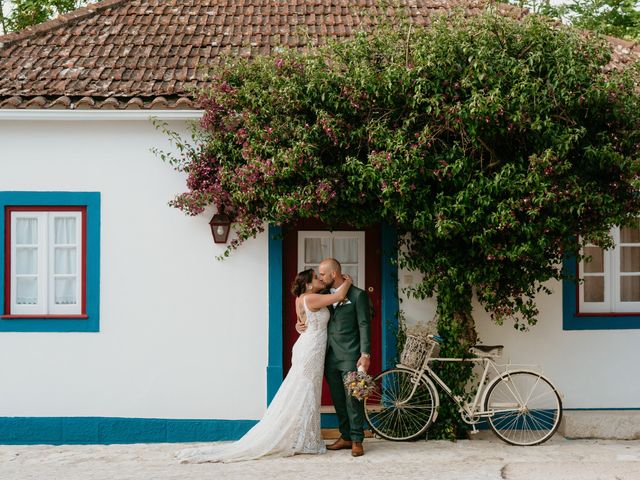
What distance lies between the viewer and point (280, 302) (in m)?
8.90

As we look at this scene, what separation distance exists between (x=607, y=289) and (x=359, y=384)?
3.45 metres

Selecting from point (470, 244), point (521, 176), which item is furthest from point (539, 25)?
point (470, 244)

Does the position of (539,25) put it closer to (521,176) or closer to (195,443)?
(521,176)

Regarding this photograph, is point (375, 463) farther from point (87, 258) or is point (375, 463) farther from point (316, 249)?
point (87, 258)

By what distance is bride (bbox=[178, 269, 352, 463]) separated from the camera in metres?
7.93

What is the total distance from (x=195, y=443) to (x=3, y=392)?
2203mm

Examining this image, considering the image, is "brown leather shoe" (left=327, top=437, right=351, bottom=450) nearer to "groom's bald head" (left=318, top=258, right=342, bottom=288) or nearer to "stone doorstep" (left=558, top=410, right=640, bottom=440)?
"groom's bald head" (left=318, top=258, right=342, bottom=288)

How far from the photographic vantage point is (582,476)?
7.20 metres

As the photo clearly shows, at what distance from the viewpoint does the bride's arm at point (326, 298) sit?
26.0 ft

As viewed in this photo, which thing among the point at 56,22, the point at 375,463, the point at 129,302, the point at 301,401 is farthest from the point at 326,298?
the point at 56,22

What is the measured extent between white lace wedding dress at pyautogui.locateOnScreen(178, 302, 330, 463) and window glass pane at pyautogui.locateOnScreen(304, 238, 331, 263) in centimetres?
132

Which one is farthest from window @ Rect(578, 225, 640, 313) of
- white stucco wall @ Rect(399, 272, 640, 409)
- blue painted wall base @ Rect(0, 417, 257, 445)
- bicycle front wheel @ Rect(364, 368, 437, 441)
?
blue painted wall base @ Rect(0, 417, 257, 445)

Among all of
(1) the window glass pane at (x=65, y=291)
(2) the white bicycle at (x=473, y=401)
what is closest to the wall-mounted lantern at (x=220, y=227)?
(1) the window glass pane at (x=65, y=291)

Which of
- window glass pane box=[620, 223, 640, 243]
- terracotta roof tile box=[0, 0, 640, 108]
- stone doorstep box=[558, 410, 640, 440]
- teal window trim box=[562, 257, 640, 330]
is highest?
terracotta roof tile box=[0, 0, 640, 108]
